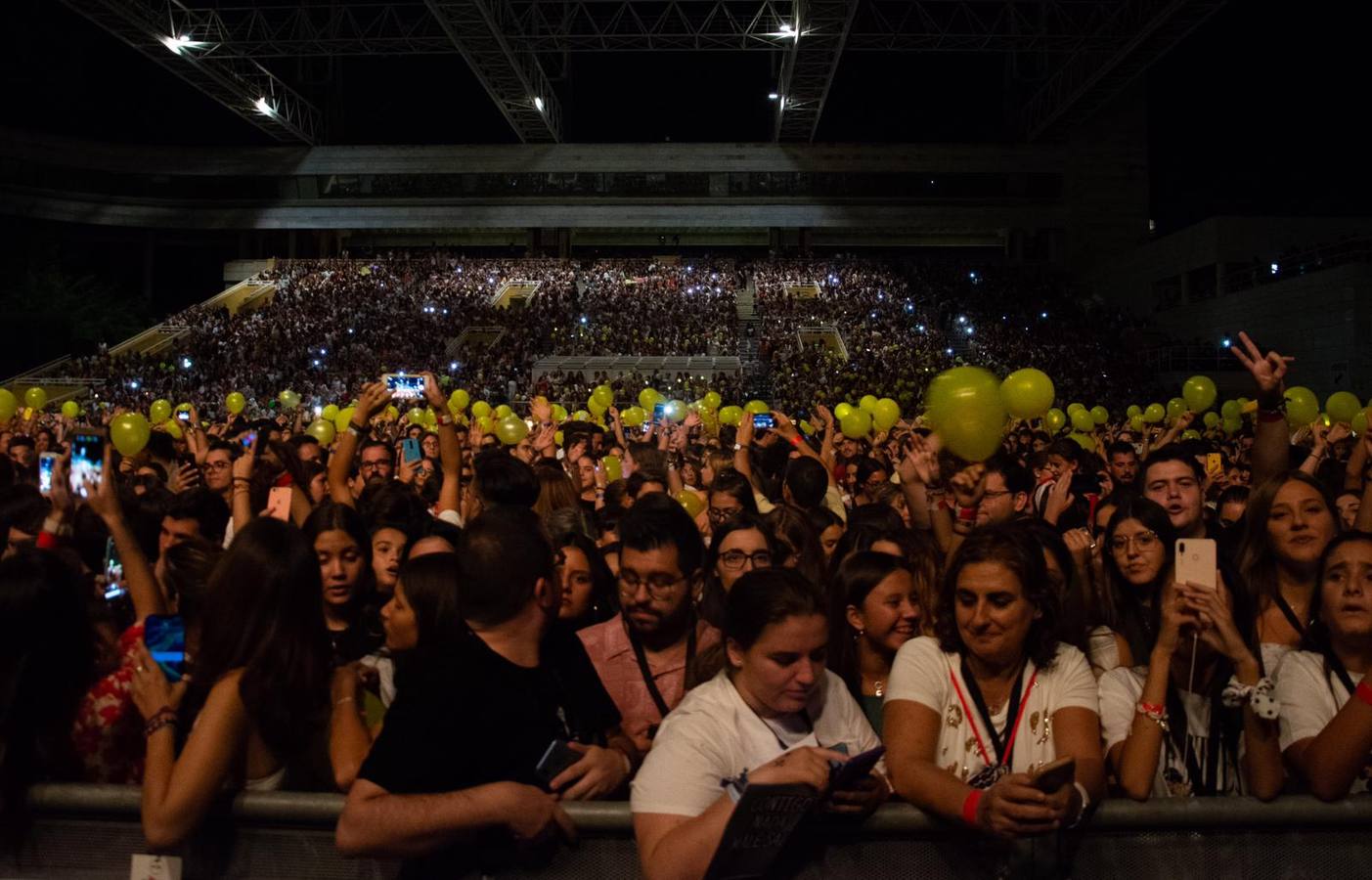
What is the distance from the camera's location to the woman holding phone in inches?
95.9

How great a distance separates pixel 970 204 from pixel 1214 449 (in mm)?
37248

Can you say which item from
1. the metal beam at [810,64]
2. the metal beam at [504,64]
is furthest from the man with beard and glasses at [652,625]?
the metal beam at [504,64]

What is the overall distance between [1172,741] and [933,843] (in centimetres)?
88

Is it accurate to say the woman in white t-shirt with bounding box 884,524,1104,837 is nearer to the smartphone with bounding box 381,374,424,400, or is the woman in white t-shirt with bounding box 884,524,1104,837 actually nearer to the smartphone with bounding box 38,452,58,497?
the smartphone with bounding box 38,452,58,497

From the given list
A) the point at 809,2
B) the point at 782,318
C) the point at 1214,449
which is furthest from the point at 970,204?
the point at 1214,449

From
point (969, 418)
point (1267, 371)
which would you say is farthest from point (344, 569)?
point (1267, 371)

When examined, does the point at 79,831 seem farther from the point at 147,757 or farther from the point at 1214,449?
the point at 1214,449

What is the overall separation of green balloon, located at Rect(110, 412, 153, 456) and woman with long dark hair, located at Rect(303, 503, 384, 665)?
4140mm

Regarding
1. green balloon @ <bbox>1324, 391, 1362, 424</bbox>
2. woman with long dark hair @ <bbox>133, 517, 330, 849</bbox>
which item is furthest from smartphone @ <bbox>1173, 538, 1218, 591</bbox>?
green balloon @ <bbox>1324, 391, 1362, 424</bbox>

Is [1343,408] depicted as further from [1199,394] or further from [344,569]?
[344,569]

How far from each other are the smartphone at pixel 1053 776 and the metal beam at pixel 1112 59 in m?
30.5

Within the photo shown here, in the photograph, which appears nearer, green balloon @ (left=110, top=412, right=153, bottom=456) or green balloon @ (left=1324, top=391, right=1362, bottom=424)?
green balloon @ (left=110, top=412, right=153, bottom=456)

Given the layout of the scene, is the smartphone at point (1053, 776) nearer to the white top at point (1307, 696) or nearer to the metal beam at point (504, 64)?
the white top at point (1307, 696)

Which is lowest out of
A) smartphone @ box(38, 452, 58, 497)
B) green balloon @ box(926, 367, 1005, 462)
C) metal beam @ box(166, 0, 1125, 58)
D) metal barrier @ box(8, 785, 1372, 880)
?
metal barrier @ box(8, 785, 1372, 880)
